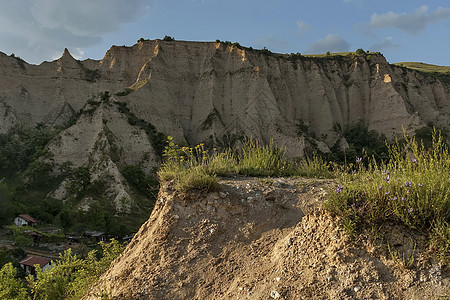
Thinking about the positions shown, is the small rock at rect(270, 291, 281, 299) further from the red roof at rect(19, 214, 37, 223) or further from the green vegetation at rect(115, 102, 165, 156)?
the green vegetation at rect(115, 102, 165, 156)

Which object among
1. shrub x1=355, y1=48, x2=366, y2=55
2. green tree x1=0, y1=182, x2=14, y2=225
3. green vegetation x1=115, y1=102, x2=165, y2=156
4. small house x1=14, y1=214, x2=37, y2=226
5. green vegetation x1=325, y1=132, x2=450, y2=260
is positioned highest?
shrub x1=355, y1=48, x2=366, y2=55

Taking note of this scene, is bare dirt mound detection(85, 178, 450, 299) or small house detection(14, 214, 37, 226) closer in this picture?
bare dirt mound detection(85, 178, 450, 299)

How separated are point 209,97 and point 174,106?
5.19 meters

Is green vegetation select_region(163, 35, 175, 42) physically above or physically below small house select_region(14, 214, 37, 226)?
above

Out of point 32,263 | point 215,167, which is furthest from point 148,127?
point 215,167

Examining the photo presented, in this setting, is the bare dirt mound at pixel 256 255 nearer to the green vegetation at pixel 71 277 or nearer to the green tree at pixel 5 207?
the green vegetation at pixel 71 277

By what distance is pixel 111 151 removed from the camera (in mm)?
39969

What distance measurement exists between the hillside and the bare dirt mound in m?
32.2

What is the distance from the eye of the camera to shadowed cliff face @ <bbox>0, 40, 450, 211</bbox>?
145 feet

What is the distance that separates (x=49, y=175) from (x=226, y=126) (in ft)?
73.1

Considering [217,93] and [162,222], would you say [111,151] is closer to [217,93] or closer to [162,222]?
[217,93]

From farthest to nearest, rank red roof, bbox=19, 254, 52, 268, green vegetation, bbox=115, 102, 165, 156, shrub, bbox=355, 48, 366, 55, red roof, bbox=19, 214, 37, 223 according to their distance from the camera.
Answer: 1. shrub, bbox=355, 48, 366, 55
2. green vegetation, bbox=115, 102, 165, 156
3. red roof, bbox=19, 214, 37, 223
4. red roof, bbox=19, 254, 52, 268

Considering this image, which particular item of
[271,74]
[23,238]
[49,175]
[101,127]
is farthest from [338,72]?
[23,238]

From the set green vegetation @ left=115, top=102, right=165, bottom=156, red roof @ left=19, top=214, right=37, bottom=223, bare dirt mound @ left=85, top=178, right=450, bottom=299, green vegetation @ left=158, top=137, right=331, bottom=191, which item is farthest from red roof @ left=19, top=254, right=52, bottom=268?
bare dirt mound @ left=85, top=178, right=450, bottom=299
